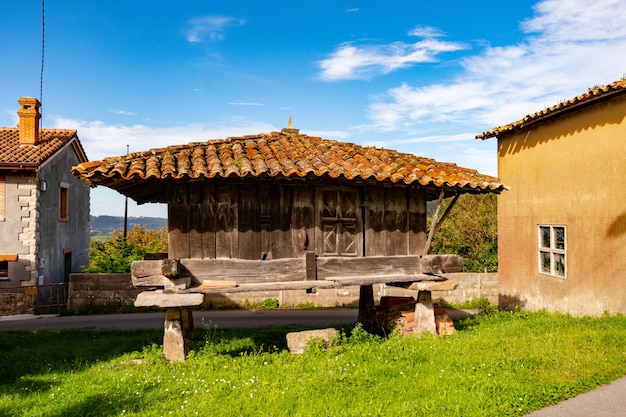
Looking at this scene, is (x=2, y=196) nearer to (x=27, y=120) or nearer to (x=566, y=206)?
(x=27, y=120)

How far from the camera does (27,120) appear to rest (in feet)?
52.2

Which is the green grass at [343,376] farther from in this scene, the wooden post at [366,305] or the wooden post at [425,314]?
the wooden post at [366,305]

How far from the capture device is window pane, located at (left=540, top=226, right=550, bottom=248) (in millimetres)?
11172

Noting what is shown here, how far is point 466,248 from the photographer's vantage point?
76.8 ft

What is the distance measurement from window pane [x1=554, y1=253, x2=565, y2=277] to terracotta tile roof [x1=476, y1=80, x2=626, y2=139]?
3503 mm

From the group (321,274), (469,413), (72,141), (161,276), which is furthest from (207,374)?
(72,141)

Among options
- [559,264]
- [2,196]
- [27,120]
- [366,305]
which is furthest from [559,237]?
[27,120]

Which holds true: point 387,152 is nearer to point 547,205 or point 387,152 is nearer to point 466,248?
point 547,205

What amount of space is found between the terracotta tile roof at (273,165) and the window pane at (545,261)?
4.22m

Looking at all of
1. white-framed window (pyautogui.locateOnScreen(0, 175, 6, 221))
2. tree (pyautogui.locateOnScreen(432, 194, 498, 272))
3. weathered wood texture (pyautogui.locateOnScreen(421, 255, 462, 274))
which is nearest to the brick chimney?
white-framed window (pyautogui.locateOnScreen(0, 175, 6, 221))

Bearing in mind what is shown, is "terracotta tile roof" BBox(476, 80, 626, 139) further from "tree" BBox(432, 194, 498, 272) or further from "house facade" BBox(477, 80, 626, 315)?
"tree" BBox(432, 194, 498, 272)

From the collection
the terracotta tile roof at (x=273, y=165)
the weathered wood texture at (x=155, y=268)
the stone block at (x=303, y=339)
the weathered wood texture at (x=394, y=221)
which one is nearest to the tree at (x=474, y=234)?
the terracotta tile roof at (x=273, y=165)

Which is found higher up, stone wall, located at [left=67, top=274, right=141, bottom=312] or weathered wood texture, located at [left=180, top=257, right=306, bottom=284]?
weathered wood texture, located at [left=180, top=257, right=306, bottom=284]

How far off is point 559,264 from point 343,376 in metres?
7.60
